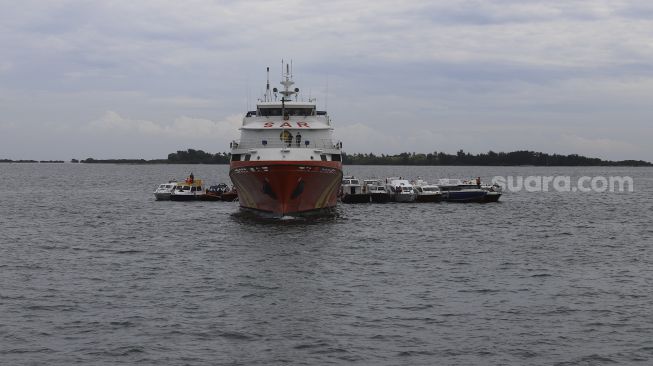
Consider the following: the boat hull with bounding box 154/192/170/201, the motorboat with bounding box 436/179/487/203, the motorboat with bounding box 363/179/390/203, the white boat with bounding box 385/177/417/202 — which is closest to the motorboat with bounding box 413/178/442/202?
the white boat with bounding box 385/177/417/202

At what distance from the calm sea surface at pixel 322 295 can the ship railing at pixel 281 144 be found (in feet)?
30.1

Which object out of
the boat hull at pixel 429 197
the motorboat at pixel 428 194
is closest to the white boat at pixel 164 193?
the motorboat at pixel 428 194

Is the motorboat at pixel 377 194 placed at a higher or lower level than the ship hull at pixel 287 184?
lower

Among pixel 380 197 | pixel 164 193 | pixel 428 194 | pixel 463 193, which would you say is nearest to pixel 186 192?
pixel 164 193

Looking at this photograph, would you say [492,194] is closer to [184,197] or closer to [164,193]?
[184,197]

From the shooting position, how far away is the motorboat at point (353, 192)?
8538cm

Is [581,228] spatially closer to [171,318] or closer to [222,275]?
[222,275]

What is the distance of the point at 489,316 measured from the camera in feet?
88.7

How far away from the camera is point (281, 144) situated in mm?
63344

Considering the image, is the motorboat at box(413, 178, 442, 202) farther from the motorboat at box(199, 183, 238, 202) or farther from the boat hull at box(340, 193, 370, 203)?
the motorboat at box(199, 183, 238, 202)

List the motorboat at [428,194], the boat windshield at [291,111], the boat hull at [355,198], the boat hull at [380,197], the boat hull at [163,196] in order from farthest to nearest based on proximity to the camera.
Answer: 1. the boat hull at [163,196]
2. the motorboat at [428,194]
3. the boat hull at [380,197]
4. the boat hull at [355,198]
5. the boat windshield at [291,111]

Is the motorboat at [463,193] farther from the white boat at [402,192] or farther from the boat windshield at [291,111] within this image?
the boat windshield at [291,111]

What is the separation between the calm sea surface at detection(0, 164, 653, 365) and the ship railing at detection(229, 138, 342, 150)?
9.16 m

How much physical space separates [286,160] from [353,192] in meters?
33.3
